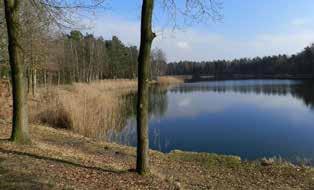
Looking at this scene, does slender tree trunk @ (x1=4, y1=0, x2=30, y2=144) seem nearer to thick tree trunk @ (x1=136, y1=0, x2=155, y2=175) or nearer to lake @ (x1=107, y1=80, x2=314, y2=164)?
thick tree trunk @ (x1=136, y1=0, x2=155, y2=175)

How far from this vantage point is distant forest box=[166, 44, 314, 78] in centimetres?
9494

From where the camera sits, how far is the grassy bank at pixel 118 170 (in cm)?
662

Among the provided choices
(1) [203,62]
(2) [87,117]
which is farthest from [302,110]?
(1) [203,62]

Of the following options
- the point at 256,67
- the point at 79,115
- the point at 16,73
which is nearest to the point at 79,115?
the point at 79,115

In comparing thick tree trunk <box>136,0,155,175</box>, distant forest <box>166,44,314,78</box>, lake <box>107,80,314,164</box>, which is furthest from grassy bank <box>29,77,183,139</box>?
distant forest <box>166,44,314,78</box>

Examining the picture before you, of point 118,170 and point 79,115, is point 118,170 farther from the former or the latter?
point 79,115

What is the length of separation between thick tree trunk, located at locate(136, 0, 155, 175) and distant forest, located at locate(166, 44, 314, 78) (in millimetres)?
87152

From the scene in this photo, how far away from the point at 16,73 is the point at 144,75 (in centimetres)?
311

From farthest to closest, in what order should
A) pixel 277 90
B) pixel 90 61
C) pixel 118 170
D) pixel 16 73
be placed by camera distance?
pixel 90 61
pixel 277 90
pixel 16 73
pixel 118 170

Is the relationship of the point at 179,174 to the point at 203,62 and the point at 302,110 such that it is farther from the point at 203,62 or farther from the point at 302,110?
the point at 203,62

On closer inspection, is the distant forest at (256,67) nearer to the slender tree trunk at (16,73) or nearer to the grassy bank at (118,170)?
the grassy bank at (118,170)

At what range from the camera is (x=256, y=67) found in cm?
13725

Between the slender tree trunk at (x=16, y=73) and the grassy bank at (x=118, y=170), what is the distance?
36cm

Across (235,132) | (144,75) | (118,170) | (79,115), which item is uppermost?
(144,75)
